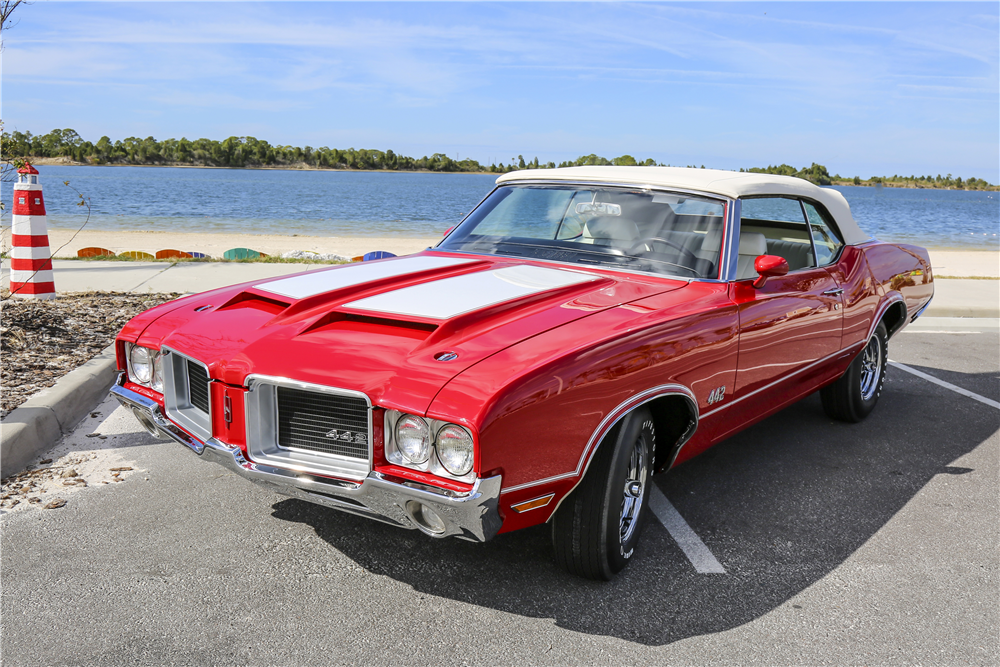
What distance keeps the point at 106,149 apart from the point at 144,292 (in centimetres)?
13402

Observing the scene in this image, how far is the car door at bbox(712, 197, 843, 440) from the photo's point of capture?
12.2 feet

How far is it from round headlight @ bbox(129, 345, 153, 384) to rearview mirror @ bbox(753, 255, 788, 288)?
112 inches

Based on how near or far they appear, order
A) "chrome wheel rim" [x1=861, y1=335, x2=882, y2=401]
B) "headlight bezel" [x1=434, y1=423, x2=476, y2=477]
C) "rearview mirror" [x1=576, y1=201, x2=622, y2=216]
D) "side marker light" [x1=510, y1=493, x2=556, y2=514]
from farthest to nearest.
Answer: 1. "chrome wheel rim" [x1=861, y1=335, x2=882, y2=401]
2. "rearview mirror" [x1=576, y1=201, x2=622, y2=216]
3. "side marker light" [x1=510, y1=493, x2=556, y2=514]
4. "headlight bezel" [x1=434, y1=423, x2=476, y2=477]

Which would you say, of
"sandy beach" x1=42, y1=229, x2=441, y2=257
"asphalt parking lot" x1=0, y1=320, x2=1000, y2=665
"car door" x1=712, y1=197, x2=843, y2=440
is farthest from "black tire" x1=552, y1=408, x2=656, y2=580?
"sandy beach" x1=42, y1=229, x2=441, y2=257

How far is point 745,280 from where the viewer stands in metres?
3.72

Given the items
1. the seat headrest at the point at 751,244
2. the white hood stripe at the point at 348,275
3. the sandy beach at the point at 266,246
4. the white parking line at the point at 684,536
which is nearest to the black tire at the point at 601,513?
the white parking line at the point at 684,536

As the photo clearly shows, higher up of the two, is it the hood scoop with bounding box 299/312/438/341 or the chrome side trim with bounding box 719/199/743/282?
the chrome side trim with bounding box 719/199/743/282

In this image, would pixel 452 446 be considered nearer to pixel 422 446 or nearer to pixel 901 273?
pixel 422 446

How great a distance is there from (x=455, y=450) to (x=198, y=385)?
130cm

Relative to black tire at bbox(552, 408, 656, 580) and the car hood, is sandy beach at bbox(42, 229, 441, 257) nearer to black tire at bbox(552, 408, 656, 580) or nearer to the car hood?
the car hood

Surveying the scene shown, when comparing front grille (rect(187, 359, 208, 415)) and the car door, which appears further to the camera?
the car door

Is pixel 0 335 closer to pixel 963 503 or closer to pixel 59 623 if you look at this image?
pixel 59 623

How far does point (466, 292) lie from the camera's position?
3305 mm

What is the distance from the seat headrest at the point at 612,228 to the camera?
404 cm
